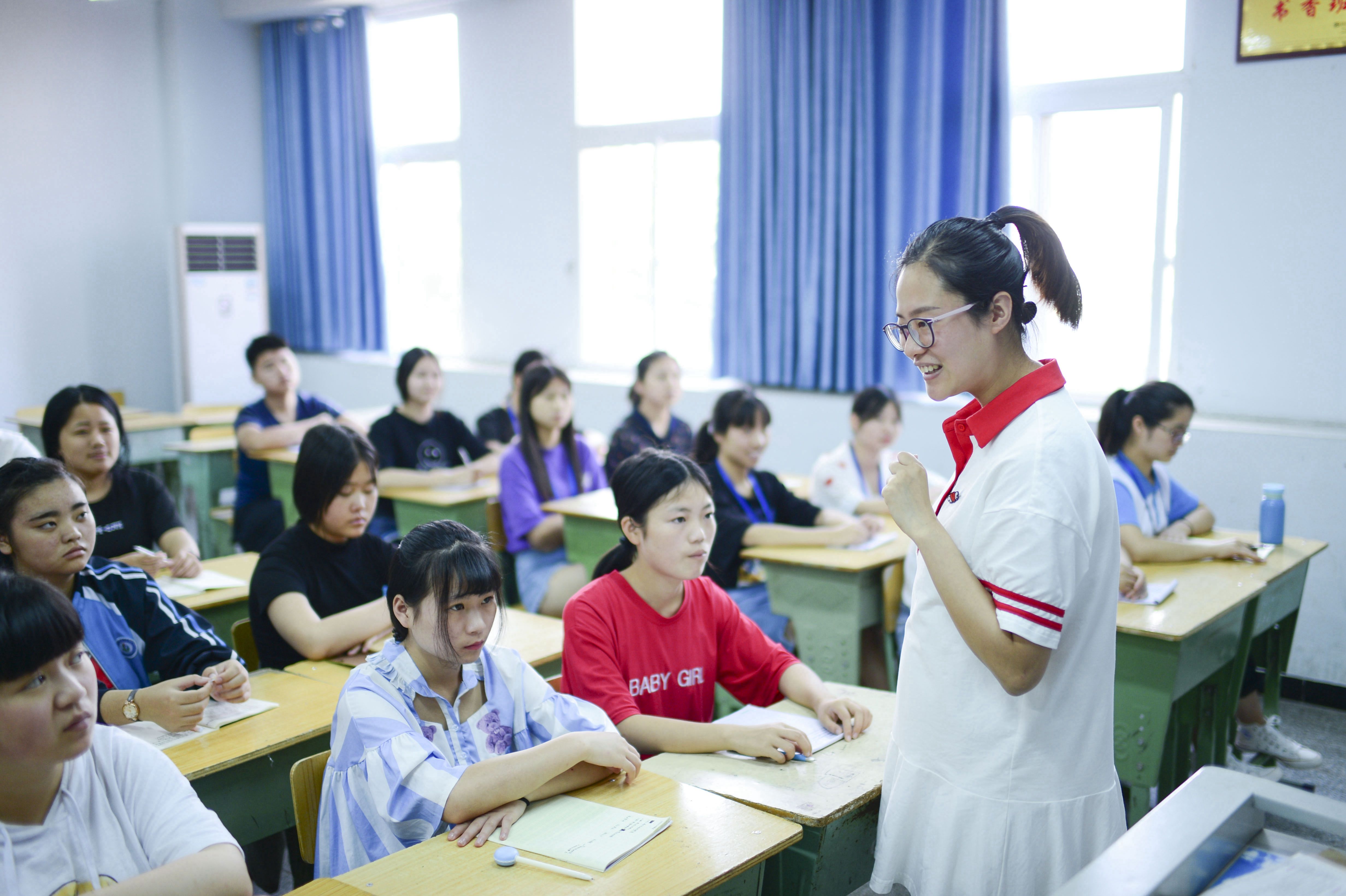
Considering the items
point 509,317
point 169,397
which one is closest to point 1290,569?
point 509,317

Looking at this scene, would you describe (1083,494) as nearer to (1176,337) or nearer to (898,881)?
(898,881)

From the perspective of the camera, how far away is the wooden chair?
152 inches

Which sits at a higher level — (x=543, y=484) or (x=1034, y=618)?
(x=1034, y=618)

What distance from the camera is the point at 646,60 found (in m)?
5.72

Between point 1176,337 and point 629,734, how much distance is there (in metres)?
3.20

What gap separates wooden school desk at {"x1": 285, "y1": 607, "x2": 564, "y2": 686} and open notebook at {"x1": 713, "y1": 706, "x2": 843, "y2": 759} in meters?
0.49

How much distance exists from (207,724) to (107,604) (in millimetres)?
383

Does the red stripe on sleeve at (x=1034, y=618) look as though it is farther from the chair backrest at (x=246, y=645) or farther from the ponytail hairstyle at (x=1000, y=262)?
the chair backrest at (x=246, y=645)

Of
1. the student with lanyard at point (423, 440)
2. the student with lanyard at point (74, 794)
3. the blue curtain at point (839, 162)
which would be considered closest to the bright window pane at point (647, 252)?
the blue curtain at point (839, 162)

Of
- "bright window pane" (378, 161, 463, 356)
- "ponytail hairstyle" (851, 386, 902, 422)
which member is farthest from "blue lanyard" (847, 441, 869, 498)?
"bright window pane" (378, 161, 463, 356)

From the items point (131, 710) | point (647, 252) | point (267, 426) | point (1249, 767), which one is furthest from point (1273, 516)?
point (267, 426)

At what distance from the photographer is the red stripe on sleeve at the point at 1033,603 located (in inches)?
47.9

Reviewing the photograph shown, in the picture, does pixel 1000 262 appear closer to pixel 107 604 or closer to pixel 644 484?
pixel 644 484

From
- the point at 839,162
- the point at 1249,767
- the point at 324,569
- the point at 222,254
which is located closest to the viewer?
the point at 324,569
